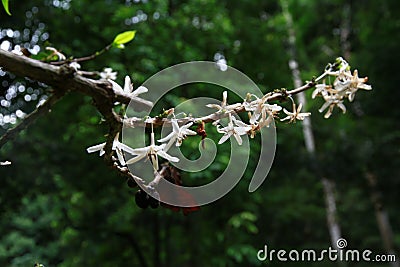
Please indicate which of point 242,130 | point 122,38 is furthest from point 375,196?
point 242,130

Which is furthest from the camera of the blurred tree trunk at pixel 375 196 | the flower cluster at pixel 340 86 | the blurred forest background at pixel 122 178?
the blurred tree trunk at pixel 375 196

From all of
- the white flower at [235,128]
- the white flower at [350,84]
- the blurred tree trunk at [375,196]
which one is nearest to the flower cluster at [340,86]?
the white flower at [350,84]

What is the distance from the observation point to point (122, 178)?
1.79 m

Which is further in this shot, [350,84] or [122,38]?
[122,38]

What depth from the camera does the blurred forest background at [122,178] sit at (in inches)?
75.3

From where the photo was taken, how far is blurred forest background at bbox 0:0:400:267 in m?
1.91

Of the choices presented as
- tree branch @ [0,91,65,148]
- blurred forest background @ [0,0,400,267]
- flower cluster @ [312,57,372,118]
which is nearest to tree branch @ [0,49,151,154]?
tree branch @ [0,91,65,148]

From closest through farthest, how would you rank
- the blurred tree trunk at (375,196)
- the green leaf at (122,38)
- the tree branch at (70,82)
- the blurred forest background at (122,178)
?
1. the tree branch at (70,82)
2. the green leaf at (122,38)
3. the blurred forest background at (122,178)
4. the blurred tree trunk at (375,196)

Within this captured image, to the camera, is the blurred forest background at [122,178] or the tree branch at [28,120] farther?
the blurred forest background at [122,178]

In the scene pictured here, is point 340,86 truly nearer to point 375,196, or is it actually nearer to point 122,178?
point 122,178

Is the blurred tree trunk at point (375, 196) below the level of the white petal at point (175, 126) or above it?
above

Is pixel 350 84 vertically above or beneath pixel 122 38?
beneath

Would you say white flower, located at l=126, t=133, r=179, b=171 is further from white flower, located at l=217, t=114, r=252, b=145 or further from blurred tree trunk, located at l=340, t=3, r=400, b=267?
blurred tree trunk, located at l=340, t=3, r=400, b=267

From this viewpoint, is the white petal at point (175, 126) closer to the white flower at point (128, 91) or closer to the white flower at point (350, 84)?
the white flower at point (128, 91)
